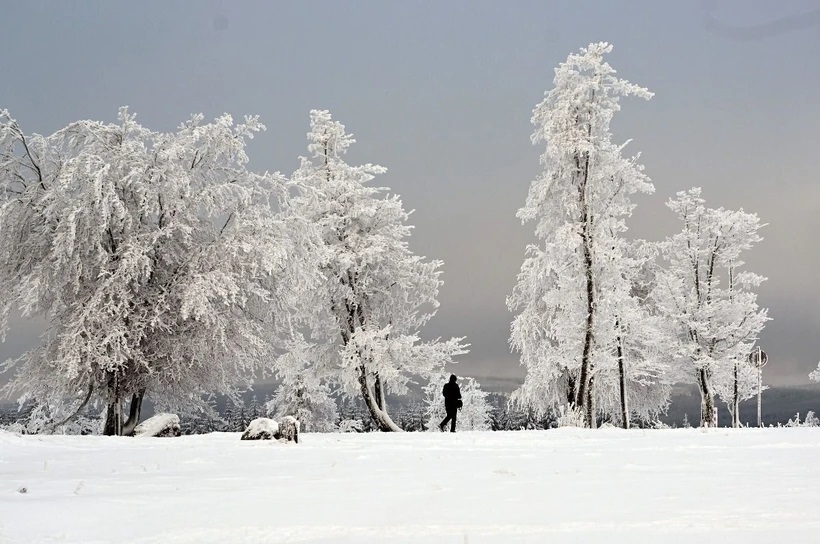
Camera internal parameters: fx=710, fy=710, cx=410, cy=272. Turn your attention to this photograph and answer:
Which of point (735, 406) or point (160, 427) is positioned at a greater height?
point (735, 406)

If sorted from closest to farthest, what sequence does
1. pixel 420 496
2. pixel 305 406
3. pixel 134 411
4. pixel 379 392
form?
1. pixel 420 496
2. pixel 134 411
3. pixel 379 392
4. pixel 305 406

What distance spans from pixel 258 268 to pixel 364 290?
597cm

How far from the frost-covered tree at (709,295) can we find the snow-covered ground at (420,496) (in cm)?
2379

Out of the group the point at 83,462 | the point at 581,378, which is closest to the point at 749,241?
the point at 581,378

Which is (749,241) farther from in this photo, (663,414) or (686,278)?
(663,414)

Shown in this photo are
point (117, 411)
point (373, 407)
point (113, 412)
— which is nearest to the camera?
point (117, 411)

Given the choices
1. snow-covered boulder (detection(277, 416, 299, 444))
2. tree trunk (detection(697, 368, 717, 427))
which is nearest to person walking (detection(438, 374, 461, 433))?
snow-covered boulder (detection(277, 416, 299, 444))

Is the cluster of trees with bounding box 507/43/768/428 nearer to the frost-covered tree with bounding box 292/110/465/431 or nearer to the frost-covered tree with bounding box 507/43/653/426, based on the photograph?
the frost-covered tree with bounding box 507/43/653/426

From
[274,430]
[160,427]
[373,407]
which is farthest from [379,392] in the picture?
[274,430]

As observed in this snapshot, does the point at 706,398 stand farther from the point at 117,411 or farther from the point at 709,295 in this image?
the point at 117,411

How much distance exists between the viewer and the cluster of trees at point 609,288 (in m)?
21.2

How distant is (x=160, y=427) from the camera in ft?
44.8

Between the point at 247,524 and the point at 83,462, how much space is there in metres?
4.70

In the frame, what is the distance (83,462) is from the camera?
7.46 meters
